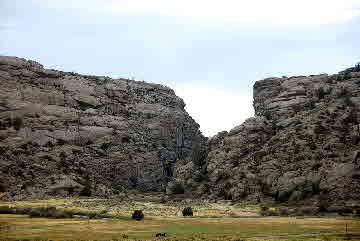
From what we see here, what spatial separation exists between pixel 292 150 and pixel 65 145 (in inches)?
2970

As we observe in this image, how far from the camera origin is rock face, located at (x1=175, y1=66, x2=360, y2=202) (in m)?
130

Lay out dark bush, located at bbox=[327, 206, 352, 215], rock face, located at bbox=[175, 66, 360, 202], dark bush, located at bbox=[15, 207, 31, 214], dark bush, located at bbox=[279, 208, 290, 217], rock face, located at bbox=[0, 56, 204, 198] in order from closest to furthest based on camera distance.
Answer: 1. dark bush, located at bbox=[327, 206, 352, 215]
2. dark bush, located at bbox=[15, 207, 31, 214]
3. dark bush, located at bbox=[279, 208, 290, 217]
4. rock face, located at bbox=[175, 66, 360, 202]
5. rock face, located at bbox=[0, 56, 204, 198]

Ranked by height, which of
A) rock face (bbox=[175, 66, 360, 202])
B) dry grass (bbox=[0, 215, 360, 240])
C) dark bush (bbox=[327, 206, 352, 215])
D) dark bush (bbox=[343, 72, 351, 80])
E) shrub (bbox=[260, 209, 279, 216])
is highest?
dark bush (bbox=[343, 72, 351, 80])

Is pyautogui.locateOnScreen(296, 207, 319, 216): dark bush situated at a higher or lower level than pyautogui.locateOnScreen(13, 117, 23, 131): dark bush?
lower

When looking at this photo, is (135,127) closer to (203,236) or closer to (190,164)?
(190,164)

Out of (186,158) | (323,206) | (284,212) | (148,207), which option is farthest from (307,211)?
(186,158)

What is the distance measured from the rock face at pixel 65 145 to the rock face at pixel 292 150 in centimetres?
1516

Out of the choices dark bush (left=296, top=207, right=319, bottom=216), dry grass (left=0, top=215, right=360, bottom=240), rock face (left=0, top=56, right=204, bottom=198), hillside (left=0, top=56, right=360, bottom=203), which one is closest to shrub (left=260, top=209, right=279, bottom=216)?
dark bush (left=296, top=207, right=319, bottom=216)

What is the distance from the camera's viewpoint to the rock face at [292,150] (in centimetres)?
13000

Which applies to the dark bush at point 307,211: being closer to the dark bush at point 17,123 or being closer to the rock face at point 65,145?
the rock face at point 65,145

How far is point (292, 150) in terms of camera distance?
149500mm

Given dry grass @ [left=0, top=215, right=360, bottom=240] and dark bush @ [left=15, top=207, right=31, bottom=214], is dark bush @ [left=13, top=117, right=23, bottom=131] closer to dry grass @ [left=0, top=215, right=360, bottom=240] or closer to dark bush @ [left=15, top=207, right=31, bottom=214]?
dark bush @ [left=15, top=207, right=31, bottom=214]

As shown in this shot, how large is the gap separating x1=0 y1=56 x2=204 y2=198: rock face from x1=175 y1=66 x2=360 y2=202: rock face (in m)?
15.2

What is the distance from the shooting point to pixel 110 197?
152625 mm
